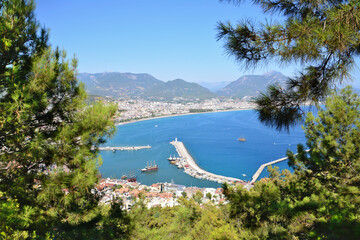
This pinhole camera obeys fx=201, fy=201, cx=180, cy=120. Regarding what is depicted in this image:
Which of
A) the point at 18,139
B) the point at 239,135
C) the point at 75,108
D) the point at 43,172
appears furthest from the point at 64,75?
the point at 239,135

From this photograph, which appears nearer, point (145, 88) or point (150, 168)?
point (150, 168)

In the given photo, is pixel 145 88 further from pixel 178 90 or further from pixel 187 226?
pixel 187 226

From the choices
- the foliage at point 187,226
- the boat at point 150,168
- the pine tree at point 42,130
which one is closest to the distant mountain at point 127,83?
the boat at point 150,168

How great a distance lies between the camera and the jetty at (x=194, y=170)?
42.2 feet

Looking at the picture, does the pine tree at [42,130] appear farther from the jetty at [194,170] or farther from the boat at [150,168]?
the boat at [150,168]

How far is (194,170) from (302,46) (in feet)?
47.6

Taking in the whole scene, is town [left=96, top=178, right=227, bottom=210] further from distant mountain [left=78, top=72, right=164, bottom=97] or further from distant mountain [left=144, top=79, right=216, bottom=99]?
distant mountain [left=78, top=72, right=164, bottom=97]

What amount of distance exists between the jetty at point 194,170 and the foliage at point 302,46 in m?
10.5

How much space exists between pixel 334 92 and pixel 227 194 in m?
1.57

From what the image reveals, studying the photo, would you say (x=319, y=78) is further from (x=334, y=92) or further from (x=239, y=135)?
(x=239, y=135)

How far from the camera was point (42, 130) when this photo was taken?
5.55 ft

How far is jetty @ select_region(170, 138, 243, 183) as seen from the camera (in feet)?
42.2

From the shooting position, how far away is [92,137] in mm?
1833

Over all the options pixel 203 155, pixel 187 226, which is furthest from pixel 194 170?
Answer: pixel 187 226
